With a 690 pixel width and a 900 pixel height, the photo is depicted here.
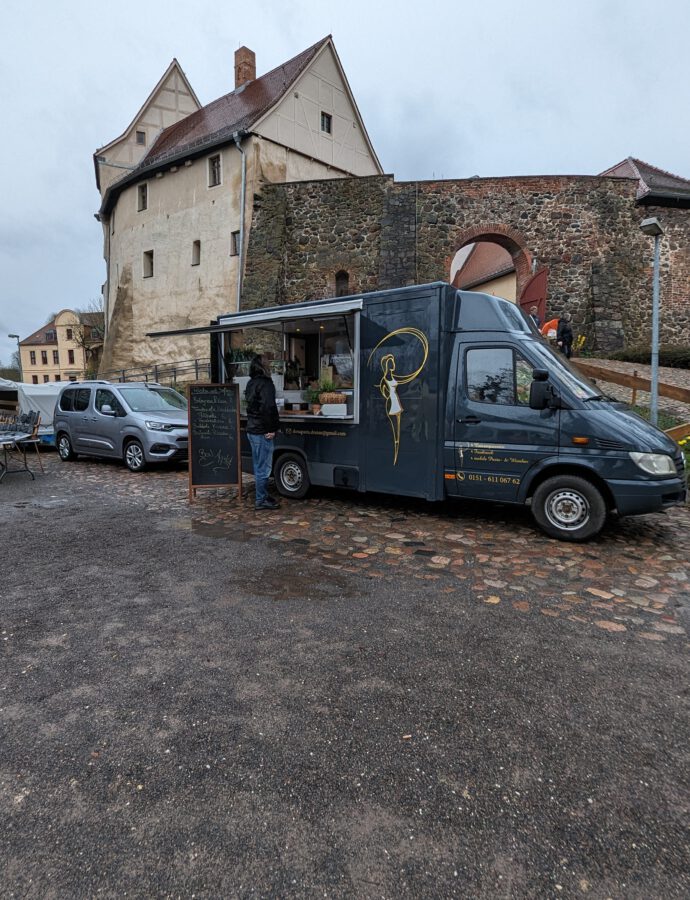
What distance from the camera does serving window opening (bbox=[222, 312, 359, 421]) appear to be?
7.21m

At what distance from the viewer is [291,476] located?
7.97 m

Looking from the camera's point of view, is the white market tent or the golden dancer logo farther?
the white market tent

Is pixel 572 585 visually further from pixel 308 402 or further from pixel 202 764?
pixel 308 402

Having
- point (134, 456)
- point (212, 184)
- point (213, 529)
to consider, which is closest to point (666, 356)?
point (134, 456)

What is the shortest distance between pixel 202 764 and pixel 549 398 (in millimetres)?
4814

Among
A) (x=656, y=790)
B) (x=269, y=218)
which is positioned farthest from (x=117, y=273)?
(x=656, y=790)

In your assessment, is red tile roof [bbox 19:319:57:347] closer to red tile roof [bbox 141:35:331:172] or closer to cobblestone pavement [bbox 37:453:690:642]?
red tile roof [bbox 141:35:331:172]

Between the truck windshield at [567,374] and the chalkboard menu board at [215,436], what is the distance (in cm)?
441

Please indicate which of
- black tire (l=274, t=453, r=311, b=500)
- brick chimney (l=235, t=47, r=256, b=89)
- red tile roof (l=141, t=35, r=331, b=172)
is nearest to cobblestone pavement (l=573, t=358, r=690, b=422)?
black tire (l=274, t=453, r=311, b=500)

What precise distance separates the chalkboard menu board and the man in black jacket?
0.60m

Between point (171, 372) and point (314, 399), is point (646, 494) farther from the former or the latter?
point (171, 372)

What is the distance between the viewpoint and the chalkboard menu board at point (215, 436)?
797 centimetres

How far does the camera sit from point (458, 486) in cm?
627

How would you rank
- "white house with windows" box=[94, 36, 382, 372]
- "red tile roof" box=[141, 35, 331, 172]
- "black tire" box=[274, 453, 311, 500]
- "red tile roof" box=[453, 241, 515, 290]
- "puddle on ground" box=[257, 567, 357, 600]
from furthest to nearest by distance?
1. "red tile roof" box=[453, 241, 515, 290]
2. "red tile roof" box=[141, 35, 331, 172]
3. "white house with windows" box=[94, 36, 382, 372]
4. "black tire" box=[274, 453, 311, 500]
5. "puddle on ground" box=[257, 567, 357, 600]
